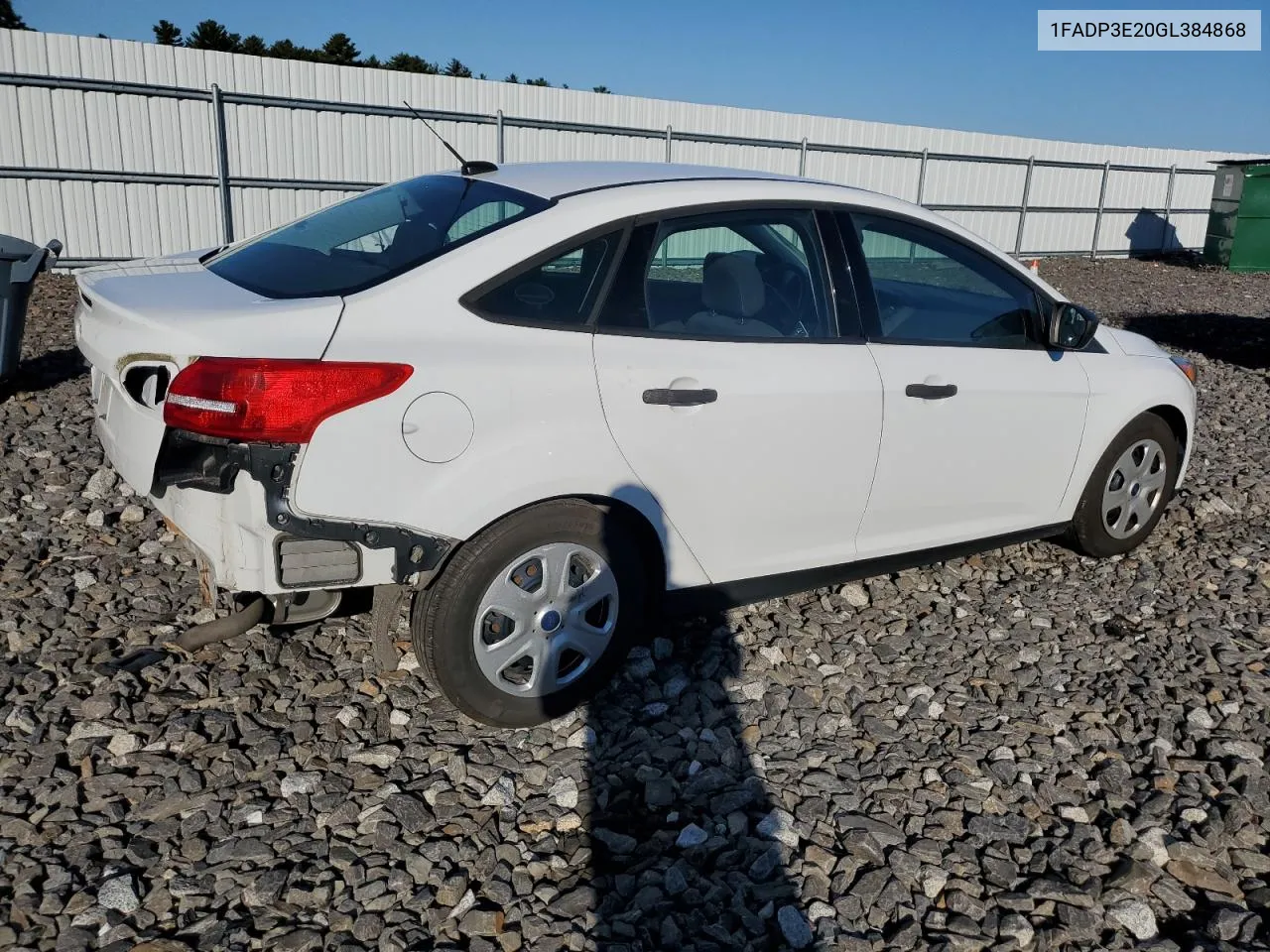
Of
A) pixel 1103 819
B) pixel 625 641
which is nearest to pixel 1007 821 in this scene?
pixel 1103 819

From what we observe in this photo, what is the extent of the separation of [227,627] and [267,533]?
29.6 inches

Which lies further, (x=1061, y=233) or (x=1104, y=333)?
(x=1061, y=233)

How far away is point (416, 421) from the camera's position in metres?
2.81

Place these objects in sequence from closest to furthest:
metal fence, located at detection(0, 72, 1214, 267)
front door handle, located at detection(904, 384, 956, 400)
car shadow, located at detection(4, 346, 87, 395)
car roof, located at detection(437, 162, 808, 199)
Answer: car roof, located at detection(437, 162, 808, 199) → front door handle, located at detection(904, 384, 956, 400) → car shadow, located at detection(4, 346, 87, 395) → metal fence, located at detection(0, 72, 1214, 267)

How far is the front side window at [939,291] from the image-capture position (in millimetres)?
3861

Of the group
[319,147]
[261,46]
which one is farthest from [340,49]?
[319,147]

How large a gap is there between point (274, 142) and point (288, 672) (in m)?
11.3

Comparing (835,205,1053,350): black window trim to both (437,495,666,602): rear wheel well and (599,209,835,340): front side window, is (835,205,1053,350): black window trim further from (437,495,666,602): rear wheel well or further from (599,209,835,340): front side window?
(437,495,666,602): rear wheel well

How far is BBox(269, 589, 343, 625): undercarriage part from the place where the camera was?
316cm

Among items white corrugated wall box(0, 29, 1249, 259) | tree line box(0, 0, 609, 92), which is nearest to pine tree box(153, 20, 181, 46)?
tree line box(0, 0, 609, 92)

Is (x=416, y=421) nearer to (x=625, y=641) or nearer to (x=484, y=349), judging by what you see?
(x=484, y=349)

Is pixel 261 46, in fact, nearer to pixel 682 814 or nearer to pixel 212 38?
pixel 212 38

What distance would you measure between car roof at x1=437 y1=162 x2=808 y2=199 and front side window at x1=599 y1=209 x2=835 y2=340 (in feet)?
0.66

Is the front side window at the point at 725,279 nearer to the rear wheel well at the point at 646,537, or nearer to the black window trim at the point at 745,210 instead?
the black window trim at the point at 745,210
